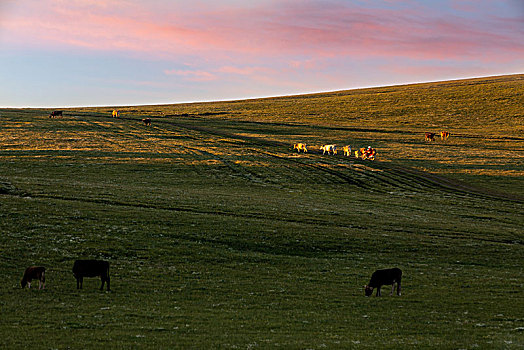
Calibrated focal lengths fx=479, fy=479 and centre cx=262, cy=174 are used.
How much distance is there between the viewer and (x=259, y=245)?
3219 cm

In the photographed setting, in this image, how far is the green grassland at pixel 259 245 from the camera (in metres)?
17.1

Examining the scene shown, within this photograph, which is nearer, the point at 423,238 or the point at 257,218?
the point at 423,238

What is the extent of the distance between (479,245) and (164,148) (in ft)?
202

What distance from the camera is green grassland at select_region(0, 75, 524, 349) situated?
17078 millimetres

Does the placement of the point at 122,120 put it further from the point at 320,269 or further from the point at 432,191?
the point at 320,269

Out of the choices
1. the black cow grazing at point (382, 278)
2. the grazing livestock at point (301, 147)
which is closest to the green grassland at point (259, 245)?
the black cow grazing at point (382, 278)

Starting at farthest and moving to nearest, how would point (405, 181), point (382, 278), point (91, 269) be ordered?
point (405, 181)
point (382, 278)
point (91, 269)

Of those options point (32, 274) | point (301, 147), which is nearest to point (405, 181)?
point (301, 147)

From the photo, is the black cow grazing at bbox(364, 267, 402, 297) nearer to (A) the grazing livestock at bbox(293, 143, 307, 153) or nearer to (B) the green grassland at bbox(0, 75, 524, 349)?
(B) the green grassland at bbox(0, 75, 524, 349)

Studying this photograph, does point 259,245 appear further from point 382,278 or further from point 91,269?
point 91,269

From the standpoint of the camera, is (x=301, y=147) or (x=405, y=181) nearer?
(x=405, y=181)

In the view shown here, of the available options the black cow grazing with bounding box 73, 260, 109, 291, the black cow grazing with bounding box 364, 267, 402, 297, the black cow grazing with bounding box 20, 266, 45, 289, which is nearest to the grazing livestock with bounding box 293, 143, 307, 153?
the black cow grazing with bounding box 364, 267, 402, 297

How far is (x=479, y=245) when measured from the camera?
34.9m

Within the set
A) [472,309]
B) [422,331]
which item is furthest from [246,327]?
[472,309]
